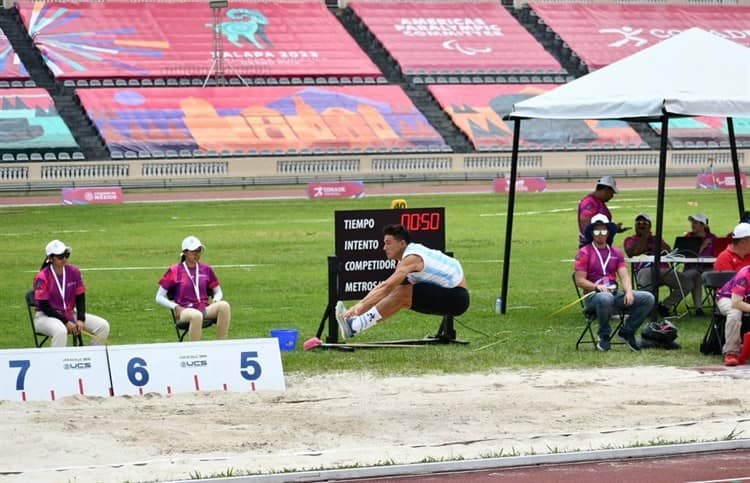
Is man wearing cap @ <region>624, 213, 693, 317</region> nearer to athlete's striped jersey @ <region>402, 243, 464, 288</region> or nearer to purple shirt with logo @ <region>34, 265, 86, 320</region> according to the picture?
athlete's striped jersey @ <region>402, 243, 464, 288</region>

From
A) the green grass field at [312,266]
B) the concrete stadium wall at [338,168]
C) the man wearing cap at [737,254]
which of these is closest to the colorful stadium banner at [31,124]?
the concrete stadium wall at [338,168]

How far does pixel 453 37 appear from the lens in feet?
226

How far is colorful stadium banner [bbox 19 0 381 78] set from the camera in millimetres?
61562

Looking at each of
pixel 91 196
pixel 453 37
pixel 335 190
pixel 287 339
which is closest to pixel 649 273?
pixel 287 339

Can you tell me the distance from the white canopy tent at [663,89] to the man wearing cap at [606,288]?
1.19 metres

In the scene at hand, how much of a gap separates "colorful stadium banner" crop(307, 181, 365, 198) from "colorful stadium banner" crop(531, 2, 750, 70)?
939 inches

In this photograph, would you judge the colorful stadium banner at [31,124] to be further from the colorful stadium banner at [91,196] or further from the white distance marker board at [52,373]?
the white distance marker board at [52,373]

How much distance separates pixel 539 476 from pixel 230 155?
46.0 m

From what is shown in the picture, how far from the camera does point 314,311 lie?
19.1m

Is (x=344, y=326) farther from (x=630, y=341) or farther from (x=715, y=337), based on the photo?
(x=715, y=337)

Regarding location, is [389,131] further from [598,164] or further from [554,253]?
[554,253]

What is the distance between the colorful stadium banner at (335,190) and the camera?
154 ft

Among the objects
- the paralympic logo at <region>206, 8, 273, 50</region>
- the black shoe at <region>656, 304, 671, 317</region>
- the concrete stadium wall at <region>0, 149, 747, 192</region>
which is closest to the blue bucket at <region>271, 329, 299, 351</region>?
the black shoe at <region>656, 304, 671, 317</region>

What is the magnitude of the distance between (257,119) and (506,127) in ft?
32.8
